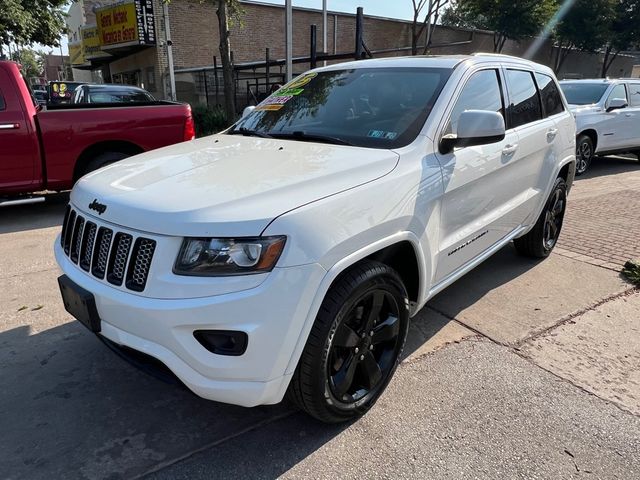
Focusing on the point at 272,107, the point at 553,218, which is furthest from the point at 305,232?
the point at 553,218

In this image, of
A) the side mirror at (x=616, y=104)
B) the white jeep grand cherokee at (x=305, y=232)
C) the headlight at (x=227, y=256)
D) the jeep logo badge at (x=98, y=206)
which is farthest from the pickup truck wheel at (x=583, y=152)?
the jeep logo badge at (x=98, y=206)

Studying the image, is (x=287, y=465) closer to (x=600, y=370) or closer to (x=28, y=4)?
(x=600, y=370)

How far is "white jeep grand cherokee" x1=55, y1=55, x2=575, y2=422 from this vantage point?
1.95 meters

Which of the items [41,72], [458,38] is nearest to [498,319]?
[458,38]

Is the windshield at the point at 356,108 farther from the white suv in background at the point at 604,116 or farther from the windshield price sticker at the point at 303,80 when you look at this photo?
the white suv in background at the point at 604,116

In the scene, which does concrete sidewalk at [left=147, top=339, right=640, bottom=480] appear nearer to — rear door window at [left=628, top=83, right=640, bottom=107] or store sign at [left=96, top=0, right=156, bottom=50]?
rear door window at [left=628, top=83, right=640, bottom=107]

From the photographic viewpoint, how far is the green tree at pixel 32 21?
17.2m

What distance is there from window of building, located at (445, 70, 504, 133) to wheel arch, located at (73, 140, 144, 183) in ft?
16.1

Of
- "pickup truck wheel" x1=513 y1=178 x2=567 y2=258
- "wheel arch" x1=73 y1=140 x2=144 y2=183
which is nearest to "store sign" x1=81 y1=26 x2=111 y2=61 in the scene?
"wheel arch" x1=73 y1=140 x2=144 y2=183

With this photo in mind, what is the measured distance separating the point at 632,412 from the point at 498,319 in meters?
1.12

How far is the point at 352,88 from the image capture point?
3.38 metres

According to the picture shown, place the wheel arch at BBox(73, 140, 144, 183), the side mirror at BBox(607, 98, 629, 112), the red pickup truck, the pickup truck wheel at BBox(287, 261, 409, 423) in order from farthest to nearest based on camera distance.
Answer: the side mirror at BBox(607, 98, 629, 112) < the wheel arch at BBox(73, 140, 144, 183) < the red pickup truck < the pickup truck wheel at BBox(287, 261, 409, 423)

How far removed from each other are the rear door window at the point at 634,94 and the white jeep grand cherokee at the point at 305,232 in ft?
28.1

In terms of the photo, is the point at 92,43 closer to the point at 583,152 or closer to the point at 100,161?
the point at 100,161
